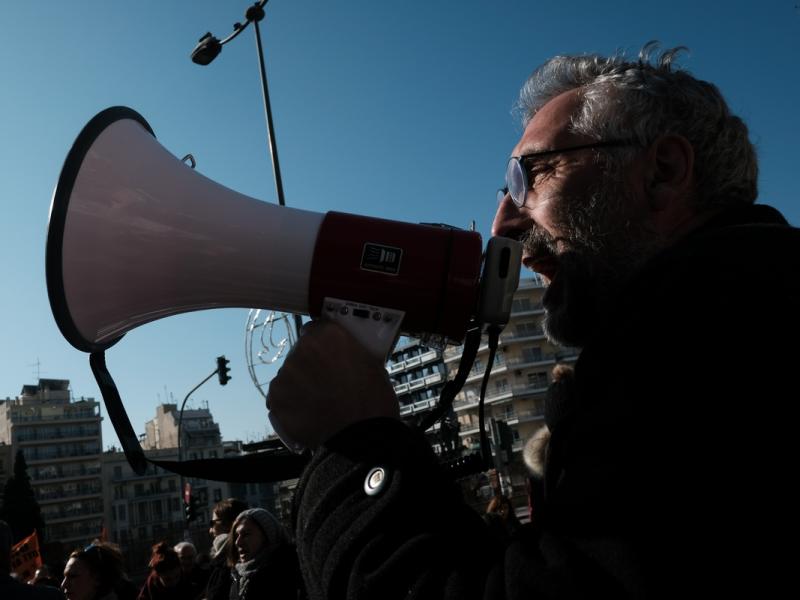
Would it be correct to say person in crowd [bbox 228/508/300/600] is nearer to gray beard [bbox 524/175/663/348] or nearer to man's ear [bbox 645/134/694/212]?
gray beard [bbox 524/175/663/348]

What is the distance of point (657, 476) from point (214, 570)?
440cm

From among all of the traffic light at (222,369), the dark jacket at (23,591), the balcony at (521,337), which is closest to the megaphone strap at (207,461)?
the dark jacket at (23,591)

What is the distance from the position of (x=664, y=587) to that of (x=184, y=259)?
42.8 inches

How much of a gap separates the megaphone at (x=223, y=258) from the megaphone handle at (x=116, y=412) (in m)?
0.04

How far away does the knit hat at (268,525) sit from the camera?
4.02m

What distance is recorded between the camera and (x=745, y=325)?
0.71m

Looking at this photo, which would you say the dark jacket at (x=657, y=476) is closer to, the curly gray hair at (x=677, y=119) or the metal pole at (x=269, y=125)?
the curly gray hair at (x=677, y=119)

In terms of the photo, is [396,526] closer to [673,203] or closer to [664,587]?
[664,587]

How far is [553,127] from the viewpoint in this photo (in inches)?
58.2

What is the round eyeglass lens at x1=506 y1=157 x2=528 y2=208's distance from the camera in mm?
1457

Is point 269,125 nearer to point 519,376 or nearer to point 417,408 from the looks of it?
point 417,408

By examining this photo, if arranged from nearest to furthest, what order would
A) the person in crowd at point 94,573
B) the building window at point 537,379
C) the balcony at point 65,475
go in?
the person in crowd at point 94,573
the building window at point 537,379
the balcony at point 65,475

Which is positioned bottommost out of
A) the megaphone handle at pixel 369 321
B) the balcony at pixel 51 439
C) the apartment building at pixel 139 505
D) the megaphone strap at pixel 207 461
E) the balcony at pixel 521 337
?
the apartment building at pixel 139 505

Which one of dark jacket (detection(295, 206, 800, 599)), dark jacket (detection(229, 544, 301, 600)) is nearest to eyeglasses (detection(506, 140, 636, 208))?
dark jacket (detection(295, 206, 800, 599))
